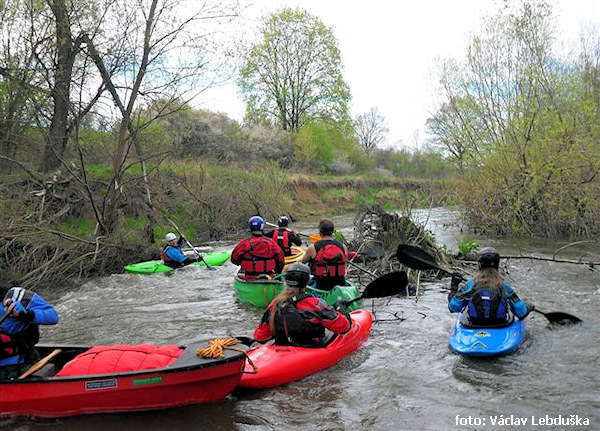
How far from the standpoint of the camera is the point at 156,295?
895 cm

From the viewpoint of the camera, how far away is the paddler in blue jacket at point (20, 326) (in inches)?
157

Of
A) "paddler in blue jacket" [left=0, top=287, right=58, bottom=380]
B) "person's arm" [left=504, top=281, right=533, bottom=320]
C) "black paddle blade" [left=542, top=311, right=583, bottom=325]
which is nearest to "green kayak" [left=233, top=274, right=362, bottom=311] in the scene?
"person's arm" [left=504, top=281, right=533, bottom=320]

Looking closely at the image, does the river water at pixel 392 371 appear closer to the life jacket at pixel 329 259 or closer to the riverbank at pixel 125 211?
the life jacket at pixel 329 259

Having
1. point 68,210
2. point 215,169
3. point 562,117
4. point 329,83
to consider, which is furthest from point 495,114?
point 329,83

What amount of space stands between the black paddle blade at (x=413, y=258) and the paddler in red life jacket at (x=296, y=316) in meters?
2.58

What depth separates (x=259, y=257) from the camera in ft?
25.6

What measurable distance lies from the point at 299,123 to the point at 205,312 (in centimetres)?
2568

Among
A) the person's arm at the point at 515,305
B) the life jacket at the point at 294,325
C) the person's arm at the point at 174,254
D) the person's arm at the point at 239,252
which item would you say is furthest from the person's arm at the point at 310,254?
the person's arm at the point at 174,254

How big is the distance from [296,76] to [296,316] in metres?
28.3

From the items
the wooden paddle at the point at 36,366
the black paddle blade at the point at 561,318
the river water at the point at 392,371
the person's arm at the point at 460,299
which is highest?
the person's arm at the point at 460,299

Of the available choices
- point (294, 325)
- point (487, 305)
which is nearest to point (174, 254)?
point (294, 325)

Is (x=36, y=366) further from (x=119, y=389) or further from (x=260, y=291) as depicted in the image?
A: (x=260, y=291)

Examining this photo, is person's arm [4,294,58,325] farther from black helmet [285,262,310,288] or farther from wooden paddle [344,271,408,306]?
wooden paddle [344,271,408,306]

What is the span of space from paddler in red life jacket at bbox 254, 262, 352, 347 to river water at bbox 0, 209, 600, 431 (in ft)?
1.53
